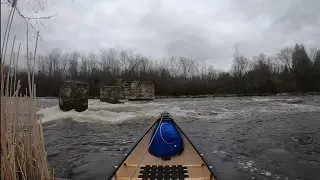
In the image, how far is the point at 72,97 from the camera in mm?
17266

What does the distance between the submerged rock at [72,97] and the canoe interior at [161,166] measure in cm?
1259

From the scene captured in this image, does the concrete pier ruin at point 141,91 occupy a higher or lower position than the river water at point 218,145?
higher

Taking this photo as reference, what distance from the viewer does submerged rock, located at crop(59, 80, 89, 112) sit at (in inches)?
678

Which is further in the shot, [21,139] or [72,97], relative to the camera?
[72,97]

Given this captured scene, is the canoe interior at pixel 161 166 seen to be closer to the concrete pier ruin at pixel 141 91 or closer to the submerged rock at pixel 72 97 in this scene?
the submerged rock at pixel 72 97

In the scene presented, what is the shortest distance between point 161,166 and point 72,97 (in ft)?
44.1

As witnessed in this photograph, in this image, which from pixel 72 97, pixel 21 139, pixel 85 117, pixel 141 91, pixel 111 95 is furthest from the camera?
pixel 141 91

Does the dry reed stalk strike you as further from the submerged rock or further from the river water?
the submerged rock

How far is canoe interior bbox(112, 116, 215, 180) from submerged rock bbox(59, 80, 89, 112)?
12.6 metres

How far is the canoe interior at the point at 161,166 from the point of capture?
4614 mm

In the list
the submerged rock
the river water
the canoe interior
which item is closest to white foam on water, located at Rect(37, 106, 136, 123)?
the river water

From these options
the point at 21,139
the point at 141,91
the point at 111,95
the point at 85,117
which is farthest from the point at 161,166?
the point at 141,91

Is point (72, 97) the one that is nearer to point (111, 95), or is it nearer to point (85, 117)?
point (85, 117)

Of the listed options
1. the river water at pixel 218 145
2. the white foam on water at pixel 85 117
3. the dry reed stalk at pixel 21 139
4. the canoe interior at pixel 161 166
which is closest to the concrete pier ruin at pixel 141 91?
the white foam on water at pixel 85 117
